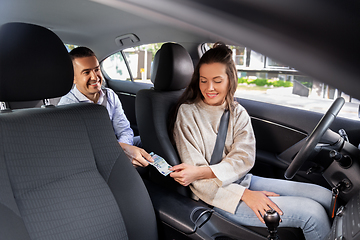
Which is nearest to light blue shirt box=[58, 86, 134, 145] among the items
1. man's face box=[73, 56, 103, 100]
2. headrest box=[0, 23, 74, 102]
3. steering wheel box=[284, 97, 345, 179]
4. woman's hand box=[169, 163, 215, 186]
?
man's face box=[73, 56, 103, 100]

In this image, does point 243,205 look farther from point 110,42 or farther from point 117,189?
point 110,42

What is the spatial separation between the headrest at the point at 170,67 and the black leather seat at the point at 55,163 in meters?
0.52

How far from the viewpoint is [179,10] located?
310 mm

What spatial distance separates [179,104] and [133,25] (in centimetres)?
91

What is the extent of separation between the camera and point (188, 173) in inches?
54.1

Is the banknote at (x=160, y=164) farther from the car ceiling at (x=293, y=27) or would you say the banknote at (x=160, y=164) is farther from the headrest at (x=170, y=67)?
the car ceiling at (x=293, y=27)

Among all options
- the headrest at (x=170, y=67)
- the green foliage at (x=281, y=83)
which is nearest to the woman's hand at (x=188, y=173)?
the headrest at (x=170, y=67)

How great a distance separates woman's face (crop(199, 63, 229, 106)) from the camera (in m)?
1.53

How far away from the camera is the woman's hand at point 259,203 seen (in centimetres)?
126

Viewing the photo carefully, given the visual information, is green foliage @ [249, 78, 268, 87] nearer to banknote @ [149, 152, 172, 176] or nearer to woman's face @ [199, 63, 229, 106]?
woman's face @ [199, 63, 229, 106]

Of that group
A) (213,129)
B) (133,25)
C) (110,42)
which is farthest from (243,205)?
(110,42)

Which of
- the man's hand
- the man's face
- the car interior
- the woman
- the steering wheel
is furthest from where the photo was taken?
the man's face

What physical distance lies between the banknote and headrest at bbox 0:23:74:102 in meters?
0.52

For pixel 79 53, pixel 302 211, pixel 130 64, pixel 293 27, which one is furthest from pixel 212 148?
pixel 130 64
